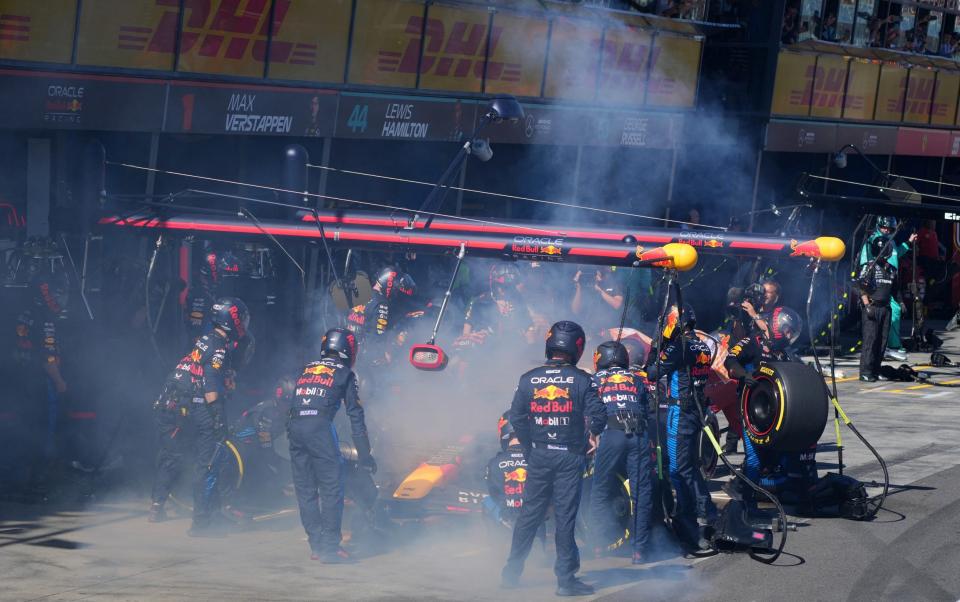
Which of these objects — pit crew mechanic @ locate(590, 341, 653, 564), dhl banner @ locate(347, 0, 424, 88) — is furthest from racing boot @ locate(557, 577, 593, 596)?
dhl banner @ locate(347, 0, 424, 88)

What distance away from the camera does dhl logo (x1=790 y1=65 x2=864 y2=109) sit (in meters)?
23.7

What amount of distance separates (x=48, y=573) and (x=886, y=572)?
6.14 meters

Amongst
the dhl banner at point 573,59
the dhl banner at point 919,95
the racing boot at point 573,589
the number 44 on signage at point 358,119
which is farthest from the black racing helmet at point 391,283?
the dhl banner at point 919,95

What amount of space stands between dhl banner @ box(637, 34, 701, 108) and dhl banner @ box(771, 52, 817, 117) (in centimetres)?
177

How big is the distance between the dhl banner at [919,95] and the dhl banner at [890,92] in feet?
0.82

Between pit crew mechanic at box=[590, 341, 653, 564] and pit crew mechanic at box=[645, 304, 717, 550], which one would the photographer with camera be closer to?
pit crew mechanic at box=[645, 304, 717, 550]

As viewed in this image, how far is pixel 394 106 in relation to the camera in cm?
1762

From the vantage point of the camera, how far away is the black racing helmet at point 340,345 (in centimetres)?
1022

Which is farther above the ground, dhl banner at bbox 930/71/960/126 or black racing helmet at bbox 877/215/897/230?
dhl banner at bbox 930/71/960/126

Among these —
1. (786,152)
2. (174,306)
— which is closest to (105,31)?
(174,306)

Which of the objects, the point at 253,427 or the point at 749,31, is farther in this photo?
the point at 749,31

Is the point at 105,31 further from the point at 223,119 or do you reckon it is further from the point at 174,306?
the point at 174,306

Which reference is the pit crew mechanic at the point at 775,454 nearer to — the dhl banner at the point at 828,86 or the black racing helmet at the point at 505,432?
the black racing helmet at the point at 505,432

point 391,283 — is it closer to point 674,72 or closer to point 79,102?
point 79,102
